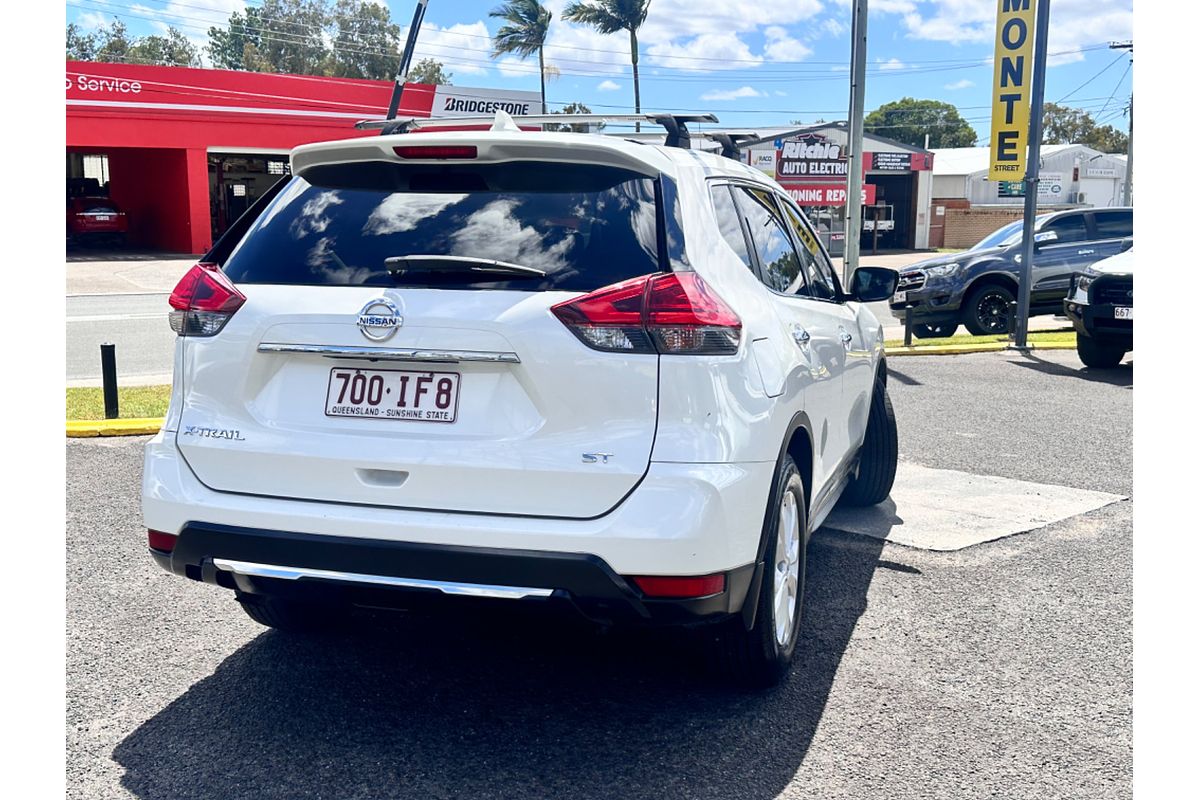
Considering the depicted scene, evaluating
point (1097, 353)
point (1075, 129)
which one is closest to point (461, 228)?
point (1097, 353)

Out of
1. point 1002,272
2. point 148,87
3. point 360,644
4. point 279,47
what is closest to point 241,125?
point 148,87

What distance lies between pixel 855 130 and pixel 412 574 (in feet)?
40.5

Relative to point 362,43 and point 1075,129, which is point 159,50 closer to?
point 362,43

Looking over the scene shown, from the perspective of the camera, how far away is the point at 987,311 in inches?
667

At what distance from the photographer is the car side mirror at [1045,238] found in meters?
17.1

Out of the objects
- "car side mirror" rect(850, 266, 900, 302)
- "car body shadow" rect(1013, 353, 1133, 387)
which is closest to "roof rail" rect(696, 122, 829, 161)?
"car side mirror" rect(850, 266, 900, 302)

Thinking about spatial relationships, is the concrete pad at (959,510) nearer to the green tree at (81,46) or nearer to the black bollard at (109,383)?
the black bollard at (109,383)

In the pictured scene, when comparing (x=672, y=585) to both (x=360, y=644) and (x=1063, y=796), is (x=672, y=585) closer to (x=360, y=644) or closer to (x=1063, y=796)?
(x=1063, y=796)

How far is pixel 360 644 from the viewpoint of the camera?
172 inches

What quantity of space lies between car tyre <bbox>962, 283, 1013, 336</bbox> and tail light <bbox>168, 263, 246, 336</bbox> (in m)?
14.7

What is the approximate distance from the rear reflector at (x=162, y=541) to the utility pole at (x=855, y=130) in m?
11.3

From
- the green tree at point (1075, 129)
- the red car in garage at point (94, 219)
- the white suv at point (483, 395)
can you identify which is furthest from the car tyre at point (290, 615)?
the green tree at point (1075, 129)

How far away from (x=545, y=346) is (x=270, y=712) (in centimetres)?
153

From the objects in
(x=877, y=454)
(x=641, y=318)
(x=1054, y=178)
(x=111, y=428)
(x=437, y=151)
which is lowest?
(x=111, y=428)
